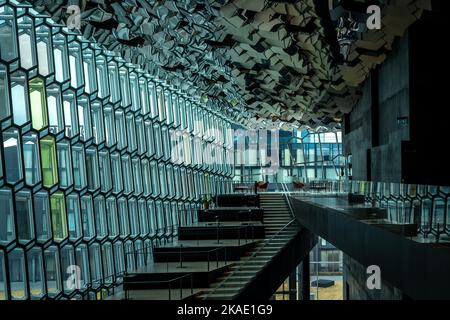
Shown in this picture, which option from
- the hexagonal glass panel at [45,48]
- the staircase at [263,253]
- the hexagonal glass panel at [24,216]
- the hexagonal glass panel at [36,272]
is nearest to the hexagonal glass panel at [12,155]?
the hexagonal glass panel at [24,216]

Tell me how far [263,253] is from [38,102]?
8675 mm

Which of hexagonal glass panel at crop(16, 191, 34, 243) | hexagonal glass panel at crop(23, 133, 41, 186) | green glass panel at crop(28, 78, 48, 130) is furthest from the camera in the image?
green glass panel at crop(28, 78, 48, 130)

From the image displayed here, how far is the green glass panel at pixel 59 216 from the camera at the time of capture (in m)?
16.5

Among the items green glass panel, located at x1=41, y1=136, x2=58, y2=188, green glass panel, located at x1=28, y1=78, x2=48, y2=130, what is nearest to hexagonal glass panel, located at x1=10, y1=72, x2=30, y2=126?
green glass panel, located at x1=28, y1=78, x2=48, y2=130

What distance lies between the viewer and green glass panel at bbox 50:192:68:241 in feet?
A: 54.0

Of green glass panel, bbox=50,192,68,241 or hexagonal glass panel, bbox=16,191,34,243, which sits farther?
green glass panel, bbox=50,192,68,241

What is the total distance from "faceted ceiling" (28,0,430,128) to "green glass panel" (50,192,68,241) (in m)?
4.03

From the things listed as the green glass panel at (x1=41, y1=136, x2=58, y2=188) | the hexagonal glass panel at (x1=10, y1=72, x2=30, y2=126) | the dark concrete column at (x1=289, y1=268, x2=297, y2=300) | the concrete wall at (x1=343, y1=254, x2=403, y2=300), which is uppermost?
the hexagonal glass panel at (x1=10, y1=72, x2=30, y2=126)

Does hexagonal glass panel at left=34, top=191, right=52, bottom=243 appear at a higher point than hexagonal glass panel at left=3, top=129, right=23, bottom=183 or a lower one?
lower

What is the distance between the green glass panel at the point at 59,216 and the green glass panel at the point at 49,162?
42cm

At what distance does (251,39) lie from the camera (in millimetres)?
21953

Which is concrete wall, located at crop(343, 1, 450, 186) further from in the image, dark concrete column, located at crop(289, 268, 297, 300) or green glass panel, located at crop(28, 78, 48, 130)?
dark concrete column, located at crop(289, 268, 297, 300)

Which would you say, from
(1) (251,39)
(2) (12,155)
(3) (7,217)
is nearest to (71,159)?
(2) (12,155)
